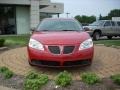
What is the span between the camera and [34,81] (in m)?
7.96

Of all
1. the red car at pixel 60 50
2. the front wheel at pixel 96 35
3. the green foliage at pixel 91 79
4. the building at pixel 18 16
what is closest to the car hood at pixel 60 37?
the red car at pixel 60 50

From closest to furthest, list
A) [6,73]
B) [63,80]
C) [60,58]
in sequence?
[63,80]
[60,58]
[6,73]

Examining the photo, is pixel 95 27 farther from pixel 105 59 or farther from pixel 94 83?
pixel 94 83

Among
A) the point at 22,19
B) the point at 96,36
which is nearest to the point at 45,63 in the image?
the point at 96,36

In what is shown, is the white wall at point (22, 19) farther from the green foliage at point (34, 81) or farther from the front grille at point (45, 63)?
the green foliage at point (34, 81)

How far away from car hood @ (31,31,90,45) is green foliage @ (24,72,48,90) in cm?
104

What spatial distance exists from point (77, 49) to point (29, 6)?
836 inches

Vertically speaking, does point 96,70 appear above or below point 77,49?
below

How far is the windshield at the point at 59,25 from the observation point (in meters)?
10.5

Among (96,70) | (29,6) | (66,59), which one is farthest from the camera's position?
(29,6)

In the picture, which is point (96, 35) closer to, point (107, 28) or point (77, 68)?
point (107, 28)

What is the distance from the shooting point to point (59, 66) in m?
8.86

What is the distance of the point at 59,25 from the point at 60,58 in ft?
7.24

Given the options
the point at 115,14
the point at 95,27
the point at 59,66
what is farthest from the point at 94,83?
the point at 115,14
